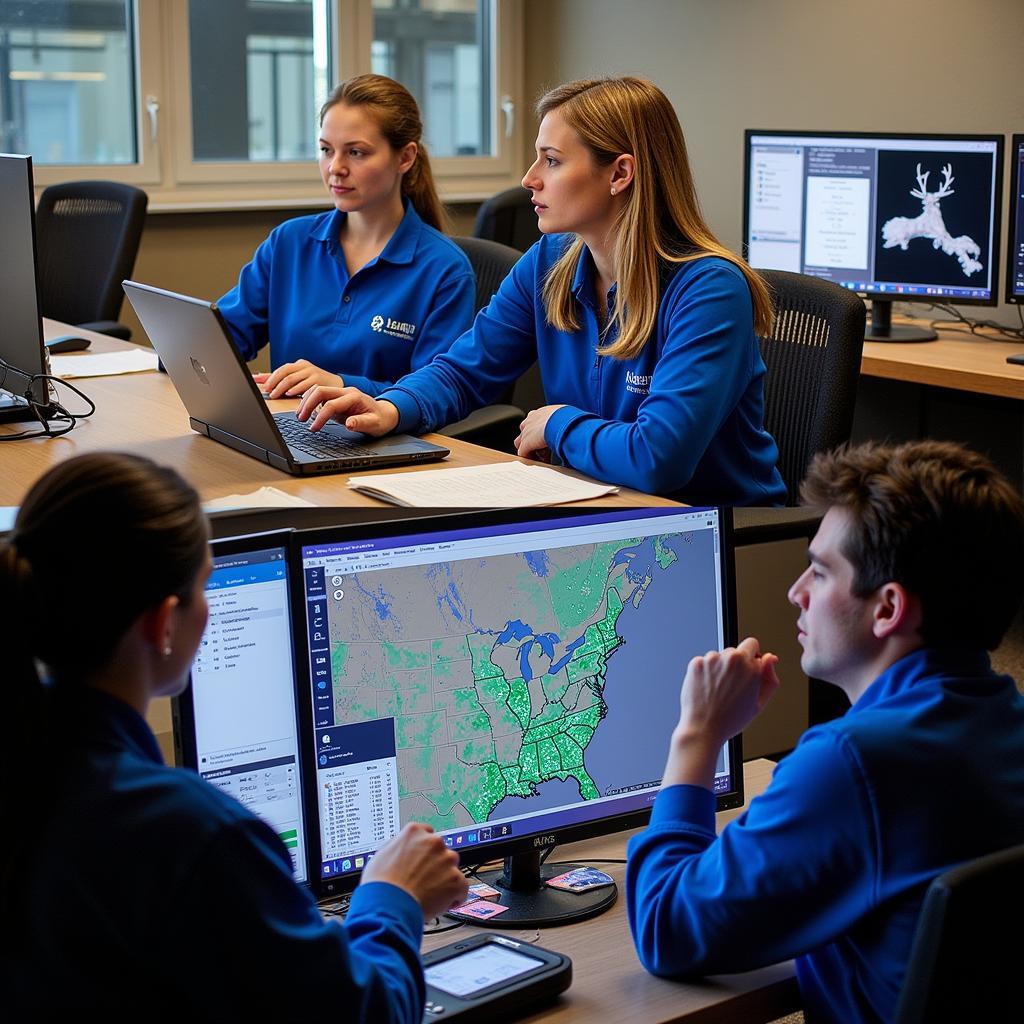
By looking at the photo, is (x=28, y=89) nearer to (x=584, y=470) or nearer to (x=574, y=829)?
(x=584, y=470)

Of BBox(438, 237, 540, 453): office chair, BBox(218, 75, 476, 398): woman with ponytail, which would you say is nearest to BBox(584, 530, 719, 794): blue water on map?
BBox(438, 237, 540, 453): office chair

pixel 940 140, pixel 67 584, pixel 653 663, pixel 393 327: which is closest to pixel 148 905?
pixel 67 584

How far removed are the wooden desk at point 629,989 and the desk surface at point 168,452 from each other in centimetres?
72

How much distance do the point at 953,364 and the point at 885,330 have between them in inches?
16.7

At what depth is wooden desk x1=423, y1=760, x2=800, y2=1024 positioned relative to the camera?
1094mm

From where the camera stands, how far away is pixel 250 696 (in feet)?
3.71

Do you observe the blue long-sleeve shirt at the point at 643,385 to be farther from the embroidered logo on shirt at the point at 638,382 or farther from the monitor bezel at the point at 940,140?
the monitor bezel at the point at 940,140

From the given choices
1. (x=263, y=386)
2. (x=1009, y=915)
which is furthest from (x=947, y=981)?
(x=263, y=386)

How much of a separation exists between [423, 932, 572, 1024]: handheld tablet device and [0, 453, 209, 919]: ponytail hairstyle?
38 centimetres

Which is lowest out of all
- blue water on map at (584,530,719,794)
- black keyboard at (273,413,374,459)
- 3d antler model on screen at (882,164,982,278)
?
blue water on map at (584,530,719,794)

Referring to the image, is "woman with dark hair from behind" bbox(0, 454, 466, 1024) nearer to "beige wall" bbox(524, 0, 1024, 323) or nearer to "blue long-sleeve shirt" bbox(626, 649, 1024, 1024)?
"blue long-sleeve shirt" bbox(626, 649, 1024, 1024)

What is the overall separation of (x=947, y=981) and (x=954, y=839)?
0.46 ft

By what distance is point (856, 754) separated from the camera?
41.8 inches

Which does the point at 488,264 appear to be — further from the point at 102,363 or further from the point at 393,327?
the point at 102,363
